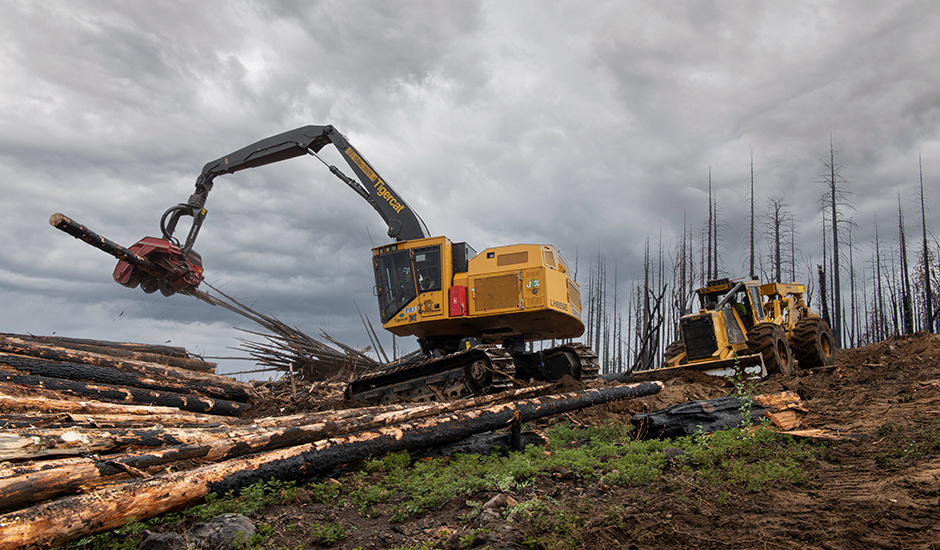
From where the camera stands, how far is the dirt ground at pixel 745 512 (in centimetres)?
340

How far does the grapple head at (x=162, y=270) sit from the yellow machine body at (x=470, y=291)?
5818mm

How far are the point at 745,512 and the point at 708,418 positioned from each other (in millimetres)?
3124

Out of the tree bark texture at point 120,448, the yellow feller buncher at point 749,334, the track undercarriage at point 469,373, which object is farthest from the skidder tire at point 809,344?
the tree bark texture at point 120,448

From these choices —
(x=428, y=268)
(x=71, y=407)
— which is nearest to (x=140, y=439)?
(x=71, y=407)

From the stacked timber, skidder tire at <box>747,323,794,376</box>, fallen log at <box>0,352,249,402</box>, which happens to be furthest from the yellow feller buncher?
fallen log at <box>0,352,249,402</box>

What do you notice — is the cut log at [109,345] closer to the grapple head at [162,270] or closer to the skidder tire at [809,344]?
the grapple head at [162,270]

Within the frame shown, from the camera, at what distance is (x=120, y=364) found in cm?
1088

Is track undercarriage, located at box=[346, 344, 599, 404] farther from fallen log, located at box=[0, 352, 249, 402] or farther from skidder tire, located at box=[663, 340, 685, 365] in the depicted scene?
skidder tire, located at box=[663, 340, 685, 365]

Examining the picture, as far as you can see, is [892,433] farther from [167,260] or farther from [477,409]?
[167,260]

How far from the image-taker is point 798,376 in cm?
1207

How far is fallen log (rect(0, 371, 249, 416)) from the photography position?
8.90m

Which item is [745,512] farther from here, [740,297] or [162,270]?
[162,270]

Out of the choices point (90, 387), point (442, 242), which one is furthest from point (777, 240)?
point (90, 387)

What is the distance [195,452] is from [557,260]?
8.21 metres
